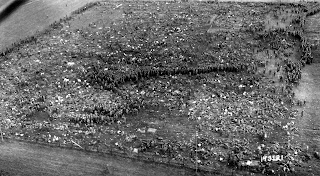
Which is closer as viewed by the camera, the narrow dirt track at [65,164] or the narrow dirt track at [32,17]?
the narrow dirt track at [65,164]

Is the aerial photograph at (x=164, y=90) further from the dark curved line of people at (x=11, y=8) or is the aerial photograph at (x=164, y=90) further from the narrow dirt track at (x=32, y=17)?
the dark curved line of people at (x=11, y=8)

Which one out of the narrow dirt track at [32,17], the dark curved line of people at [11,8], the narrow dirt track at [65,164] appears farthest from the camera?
the dark curved line of people at [11,8]

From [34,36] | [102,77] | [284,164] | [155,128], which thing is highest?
[34,36]

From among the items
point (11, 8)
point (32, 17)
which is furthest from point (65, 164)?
point (11, 8)

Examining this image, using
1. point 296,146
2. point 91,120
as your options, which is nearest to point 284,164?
point 296,146

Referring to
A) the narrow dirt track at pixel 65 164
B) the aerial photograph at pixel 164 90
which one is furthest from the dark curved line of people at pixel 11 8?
the narrow dirt track at pixel 65 164

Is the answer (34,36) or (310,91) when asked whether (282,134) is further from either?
(34,36)

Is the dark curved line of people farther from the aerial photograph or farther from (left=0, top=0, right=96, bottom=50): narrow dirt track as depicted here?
the aerial photograph
